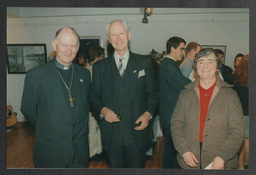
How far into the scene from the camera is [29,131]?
8.30 ft

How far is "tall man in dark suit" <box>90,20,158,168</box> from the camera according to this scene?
2.34 m

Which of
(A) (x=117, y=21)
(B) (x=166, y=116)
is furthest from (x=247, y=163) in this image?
(A) (x=117, y=21)

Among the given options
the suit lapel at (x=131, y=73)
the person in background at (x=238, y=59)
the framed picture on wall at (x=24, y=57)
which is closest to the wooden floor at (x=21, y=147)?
the framed picture on wall at (x=24, y=57)

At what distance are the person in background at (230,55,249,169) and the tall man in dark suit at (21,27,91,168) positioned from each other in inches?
64.8

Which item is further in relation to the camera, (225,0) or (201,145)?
(225,0)

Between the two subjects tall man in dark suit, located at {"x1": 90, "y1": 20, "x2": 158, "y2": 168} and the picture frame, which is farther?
the picture frame

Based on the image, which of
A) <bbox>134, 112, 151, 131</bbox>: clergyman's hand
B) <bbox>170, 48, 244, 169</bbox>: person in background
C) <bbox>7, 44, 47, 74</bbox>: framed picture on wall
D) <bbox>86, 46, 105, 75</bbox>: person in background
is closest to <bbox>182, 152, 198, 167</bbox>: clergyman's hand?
<bbox>170, 48, 244, 169</bbox>: person in background

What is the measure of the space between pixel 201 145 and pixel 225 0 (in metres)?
1.63

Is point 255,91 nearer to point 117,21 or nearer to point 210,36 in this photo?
point 210,36

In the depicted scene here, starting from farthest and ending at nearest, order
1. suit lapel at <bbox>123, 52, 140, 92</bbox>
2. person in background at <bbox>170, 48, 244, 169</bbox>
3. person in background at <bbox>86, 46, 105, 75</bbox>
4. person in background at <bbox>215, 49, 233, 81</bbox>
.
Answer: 1. person in background at <bbox>86, 46, 105, 75</bbox>
2. person in background at <bbox>215, 49, 233, 81</bbox>
3. suit lapel at <bbox>123, 52, 140, 92</bbox>
4. person in background at <bbox>170, 48, 244, 169</bbox>

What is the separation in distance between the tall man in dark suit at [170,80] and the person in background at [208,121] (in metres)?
0.12

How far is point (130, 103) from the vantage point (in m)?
2.38

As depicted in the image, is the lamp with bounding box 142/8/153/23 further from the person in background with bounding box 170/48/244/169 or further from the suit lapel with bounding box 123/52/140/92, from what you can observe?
the person in background with bounding box 170/48/244/169

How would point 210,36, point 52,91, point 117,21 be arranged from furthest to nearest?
point 210,36 < point 117,21 < point 52,91
